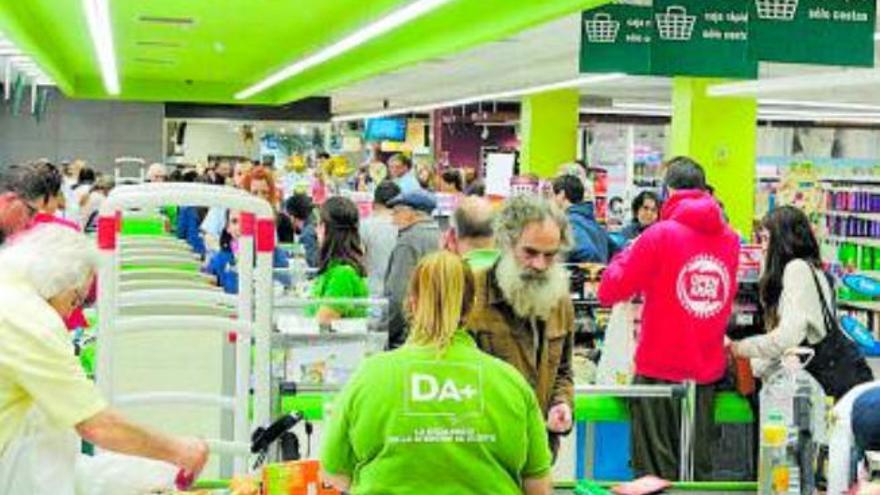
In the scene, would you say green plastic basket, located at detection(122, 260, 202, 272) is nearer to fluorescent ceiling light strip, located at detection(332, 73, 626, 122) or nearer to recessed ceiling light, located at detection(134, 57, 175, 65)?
fluorescent ceiling light strip, located at detection(332, 73, 626, 122)

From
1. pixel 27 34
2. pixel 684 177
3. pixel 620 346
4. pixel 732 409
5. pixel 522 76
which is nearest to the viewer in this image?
pixel 732 409

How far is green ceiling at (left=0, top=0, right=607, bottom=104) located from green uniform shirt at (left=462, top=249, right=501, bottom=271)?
366cm

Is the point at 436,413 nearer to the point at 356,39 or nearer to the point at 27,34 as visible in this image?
the point at 356,39

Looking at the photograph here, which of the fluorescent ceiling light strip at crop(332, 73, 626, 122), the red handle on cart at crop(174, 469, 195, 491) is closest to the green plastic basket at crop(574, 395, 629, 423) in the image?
the red handle on cart at crop(174, 469, 195, 491)

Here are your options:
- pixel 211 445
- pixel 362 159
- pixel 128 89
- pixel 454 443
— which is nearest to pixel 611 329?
pixel 211 445

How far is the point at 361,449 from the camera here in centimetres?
338

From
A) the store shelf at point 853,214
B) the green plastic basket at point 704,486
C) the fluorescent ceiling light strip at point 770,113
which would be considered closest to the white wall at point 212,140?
the fluorescent ceiling light strip at point 770,113

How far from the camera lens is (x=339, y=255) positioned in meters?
7.08

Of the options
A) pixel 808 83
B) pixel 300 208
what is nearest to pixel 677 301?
pixel 300 208

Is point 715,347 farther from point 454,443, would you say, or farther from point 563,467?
point 454,443

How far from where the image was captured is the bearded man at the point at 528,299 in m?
4.44

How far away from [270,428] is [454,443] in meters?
1.03

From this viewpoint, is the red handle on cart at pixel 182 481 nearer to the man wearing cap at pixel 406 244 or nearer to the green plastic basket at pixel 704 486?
the green plastic basket at pixel 704 486

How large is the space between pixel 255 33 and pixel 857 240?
8073 millimetres
